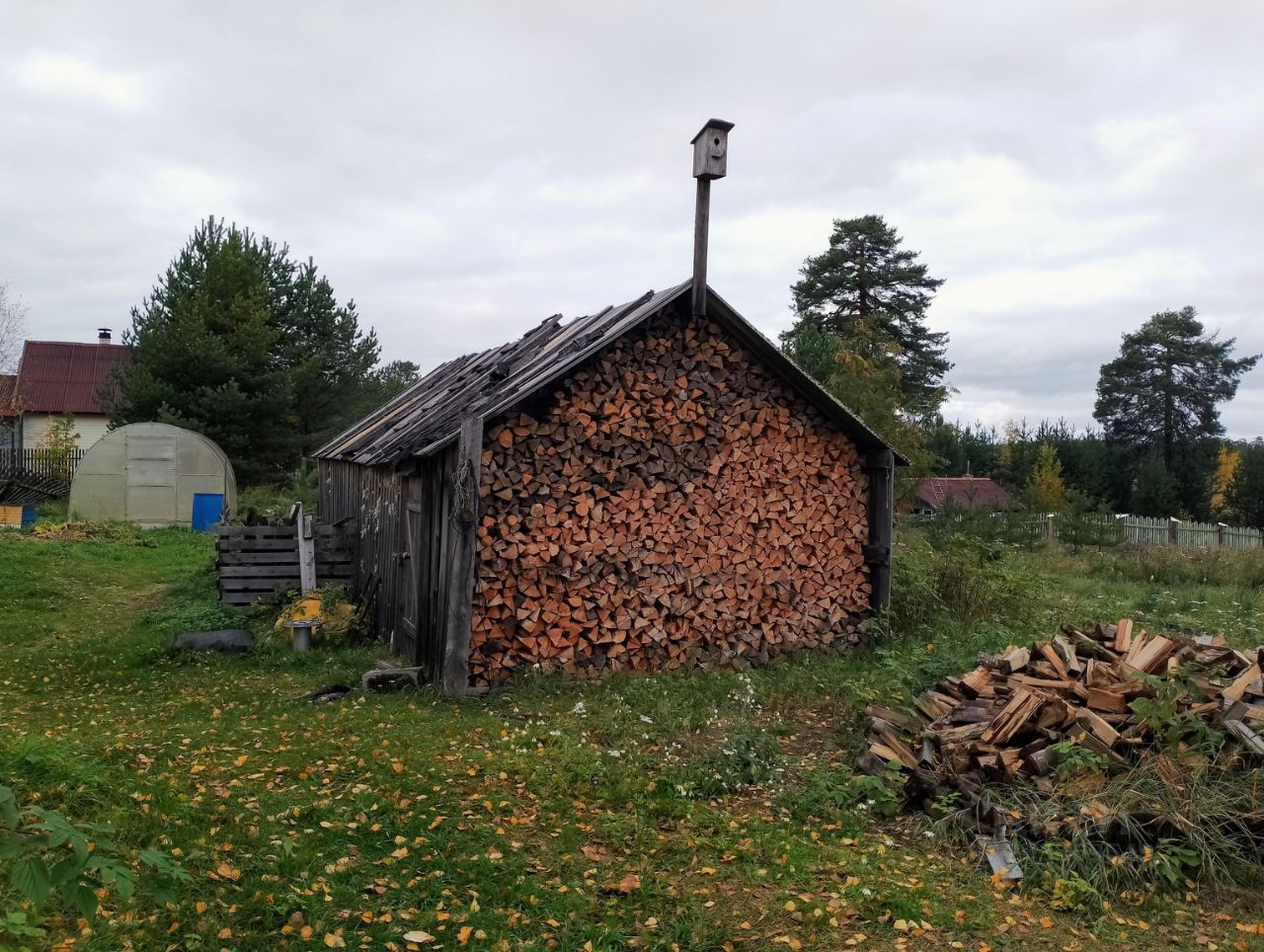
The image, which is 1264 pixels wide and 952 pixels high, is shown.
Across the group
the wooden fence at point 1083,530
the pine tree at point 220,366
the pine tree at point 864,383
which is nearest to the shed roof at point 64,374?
the pine tree at point 220,366

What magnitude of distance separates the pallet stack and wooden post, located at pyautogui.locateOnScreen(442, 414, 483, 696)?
127 inches

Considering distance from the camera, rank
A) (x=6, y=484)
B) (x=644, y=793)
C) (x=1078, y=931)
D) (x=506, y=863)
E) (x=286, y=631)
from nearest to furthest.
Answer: (x=1078, y=931), (x=506, y=863), (x=644, y=793), (x=286, y=631), (x=6, y=484)

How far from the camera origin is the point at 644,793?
5617 millimetres

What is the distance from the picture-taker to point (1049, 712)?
5.72m

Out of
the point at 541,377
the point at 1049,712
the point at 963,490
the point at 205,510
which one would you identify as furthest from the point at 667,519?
the point at 963,490

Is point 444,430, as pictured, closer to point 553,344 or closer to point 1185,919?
point 553,344

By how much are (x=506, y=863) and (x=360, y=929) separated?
0.82 meters

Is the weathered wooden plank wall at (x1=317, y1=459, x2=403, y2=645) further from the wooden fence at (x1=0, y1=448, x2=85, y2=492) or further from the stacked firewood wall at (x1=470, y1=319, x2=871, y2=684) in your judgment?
the wooden fence at (x1=0, y1=448, x2=85, y2=492)

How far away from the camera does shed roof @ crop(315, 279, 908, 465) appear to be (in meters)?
8.02

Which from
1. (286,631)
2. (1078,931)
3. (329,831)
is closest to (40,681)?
(286,631)

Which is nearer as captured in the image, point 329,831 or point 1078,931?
point 1078,931

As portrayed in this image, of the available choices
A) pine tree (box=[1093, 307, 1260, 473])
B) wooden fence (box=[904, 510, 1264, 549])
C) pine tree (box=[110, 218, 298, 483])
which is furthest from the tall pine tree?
pine tree (box=[1093, 307, 1260, 473])

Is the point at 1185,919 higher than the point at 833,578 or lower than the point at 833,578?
lower

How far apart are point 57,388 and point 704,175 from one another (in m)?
37.9
